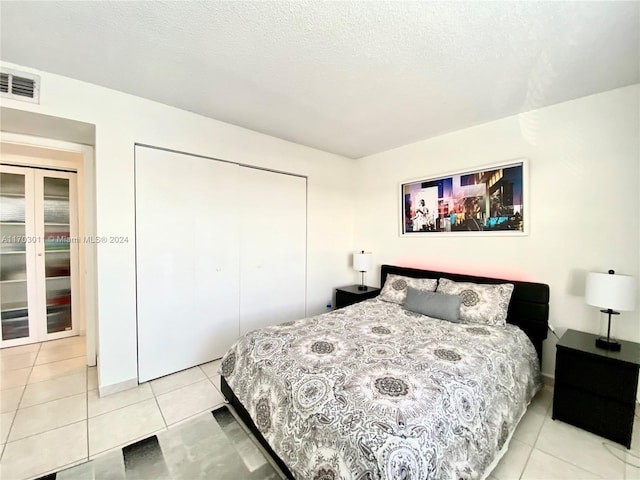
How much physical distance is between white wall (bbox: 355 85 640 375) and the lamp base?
29cm

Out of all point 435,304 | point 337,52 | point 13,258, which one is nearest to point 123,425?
point 435,304

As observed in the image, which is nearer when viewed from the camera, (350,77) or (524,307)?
(350,77)

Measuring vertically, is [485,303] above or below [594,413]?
above

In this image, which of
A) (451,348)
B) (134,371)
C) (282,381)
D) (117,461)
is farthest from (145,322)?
(451,348)

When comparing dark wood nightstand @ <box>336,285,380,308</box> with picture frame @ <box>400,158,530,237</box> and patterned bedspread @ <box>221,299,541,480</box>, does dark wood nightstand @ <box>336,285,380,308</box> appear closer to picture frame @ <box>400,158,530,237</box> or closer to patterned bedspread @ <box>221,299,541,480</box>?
picture frame @ <box>400,158,530,237</box>

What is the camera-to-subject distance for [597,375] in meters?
1.90

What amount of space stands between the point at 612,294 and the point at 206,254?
341 cm

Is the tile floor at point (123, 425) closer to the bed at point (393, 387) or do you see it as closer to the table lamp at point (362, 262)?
the bed at point (393, 387)

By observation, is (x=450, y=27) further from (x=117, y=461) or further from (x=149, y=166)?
(x=117, y=461)

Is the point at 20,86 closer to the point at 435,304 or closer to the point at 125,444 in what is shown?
the point at 125,444

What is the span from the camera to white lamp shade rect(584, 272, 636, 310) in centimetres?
195

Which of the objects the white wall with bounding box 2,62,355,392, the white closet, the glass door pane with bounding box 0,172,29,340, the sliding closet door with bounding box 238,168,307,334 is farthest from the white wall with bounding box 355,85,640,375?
the glass door pane with bounding box 0,172,29,340

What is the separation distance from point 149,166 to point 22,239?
2.22 m

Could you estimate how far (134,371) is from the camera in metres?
2.48
